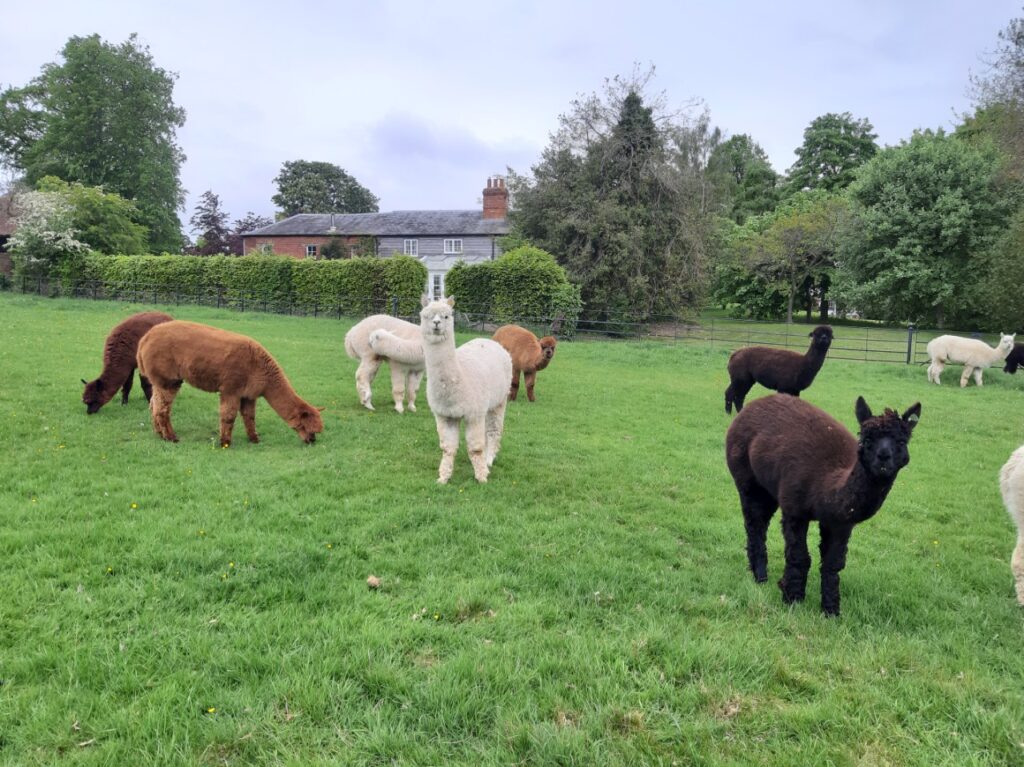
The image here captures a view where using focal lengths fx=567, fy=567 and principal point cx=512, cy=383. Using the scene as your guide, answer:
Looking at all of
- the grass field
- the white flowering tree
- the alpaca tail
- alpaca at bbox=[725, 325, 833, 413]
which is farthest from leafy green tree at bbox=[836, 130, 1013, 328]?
the white flowering tree

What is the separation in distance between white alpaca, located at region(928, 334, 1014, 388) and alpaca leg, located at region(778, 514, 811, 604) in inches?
587

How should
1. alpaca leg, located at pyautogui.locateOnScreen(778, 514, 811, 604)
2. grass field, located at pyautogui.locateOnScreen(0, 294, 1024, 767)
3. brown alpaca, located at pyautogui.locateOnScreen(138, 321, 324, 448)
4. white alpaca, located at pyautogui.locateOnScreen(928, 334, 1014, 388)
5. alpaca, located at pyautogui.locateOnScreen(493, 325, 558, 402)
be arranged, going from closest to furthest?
grass field, located at pyautogui.locateOnScreen(0, 294, 1024, 767), alpaca leg, located at pyautogui.locateOnScreen(778, 514, 811, 604), brown alpaca, located at pyautogui.locateOnScreen(138, 321, 324, 448), alpaca, located at pyautogui.locateOnScreen(493, 325, 558, 402), white alpaca, located at pyautogui.locateOnScreen(928, 334, 1014, 388)

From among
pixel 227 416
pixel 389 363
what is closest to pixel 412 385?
pixel 389 363

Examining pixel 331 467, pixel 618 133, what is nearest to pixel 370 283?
pixel 618 133

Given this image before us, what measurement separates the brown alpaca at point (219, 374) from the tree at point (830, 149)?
50338 mm

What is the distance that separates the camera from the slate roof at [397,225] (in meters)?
41.5

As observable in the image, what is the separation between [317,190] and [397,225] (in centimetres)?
2828

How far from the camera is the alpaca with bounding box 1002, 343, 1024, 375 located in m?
15.5

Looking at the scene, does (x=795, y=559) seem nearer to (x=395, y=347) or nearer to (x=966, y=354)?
(x=395, y=347)

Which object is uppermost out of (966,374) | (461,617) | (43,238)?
(43,238)

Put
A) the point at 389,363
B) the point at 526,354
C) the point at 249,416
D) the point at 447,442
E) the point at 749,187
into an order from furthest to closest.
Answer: the point at 749,187 → the point at 526,354 → the point at 389,363 → the point at 249,416 → the point at 447,442

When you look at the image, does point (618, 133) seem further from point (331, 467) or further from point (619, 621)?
point (619, 621)

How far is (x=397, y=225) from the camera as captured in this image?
1732 inches

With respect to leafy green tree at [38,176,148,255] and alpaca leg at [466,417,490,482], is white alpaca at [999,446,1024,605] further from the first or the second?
leafy green tree at [38,176,148,255]
